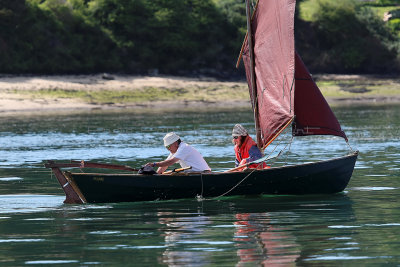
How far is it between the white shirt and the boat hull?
0.41m

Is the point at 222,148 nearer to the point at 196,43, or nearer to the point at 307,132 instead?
the point at 307,132

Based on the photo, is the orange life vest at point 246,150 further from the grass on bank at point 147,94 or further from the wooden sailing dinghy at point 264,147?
the grass on bank at point 147,94

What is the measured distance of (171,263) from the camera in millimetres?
12852

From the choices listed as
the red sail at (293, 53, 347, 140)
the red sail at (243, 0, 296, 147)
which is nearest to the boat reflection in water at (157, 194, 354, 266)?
the red sail at (293, 53, 347, 140)

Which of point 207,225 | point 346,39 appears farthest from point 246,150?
point 346,39

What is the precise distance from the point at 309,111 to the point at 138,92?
159 feet

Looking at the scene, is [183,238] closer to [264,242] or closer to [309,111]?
[264,242]

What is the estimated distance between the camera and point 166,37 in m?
85.2

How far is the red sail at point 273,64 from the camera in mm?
21266

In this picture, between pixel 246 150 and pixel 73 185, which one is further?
pixel 246 150

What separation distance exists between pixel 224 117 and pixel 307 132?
111 feet

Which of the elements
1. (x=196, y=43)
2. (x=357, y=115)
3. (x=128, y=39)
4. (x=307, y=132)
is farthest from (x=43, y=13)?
(x=307, y=132)

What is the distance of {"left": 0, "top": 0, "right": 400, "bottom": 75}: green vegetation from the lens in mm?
76812

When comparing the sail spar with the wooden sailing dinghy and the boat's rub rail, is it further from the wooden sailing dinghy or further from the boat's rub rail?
the boat's rub rail
